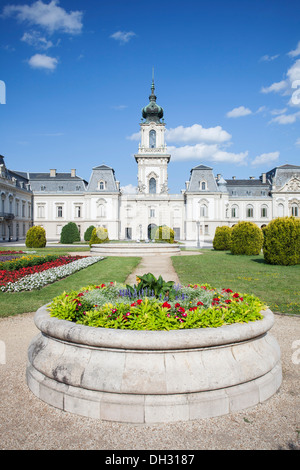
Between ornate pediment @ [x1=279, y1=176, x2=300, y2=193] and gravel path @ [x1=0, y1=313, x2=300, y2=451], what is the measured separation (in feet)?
184

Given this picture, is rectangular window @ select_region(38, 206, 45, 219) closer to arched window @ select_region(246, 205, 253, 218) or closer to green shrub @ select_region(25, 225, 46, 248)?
green shrub @ select_region(25, 225, 46, 248)

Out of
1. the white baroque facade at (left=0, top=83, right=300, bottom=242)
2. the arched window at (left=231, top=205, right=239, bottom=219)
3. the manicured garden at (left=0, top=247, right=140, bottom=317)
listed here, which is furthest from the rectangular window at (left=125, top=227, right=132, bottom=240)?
the manicured garden at (left=0, top=247, right=140, bottom=317)

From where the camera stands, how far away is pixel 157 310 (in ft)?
12.9

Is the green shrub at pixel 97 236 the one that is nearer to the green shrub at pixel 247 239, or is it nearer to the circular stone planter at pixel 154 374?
the green shrub at pixel 247 239

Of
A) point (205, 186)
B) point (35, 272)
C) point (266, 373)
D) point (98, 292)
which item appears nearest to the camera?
point (266, 373)

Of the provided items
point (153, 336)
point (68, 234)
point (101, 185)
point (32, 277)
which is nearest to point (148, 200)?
point (101, 185)

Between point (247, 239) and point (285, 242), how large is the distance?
5.43m

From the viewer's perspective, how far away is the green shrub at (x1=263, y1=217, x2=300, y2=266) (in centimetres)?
1540

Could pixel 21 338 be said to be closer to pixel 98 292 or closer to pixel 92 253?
pixel 98 292

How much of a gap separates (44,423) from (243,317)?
8.16ft

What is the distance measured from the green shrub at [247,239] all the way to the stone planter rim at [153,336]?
17.8m

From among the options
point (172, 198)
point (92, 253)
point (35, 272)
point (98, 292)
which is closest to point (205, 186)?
point (172, 198)

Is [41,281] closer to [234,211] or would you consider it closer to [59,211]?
[59,211]

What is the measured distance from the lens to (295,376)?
4172 mm
